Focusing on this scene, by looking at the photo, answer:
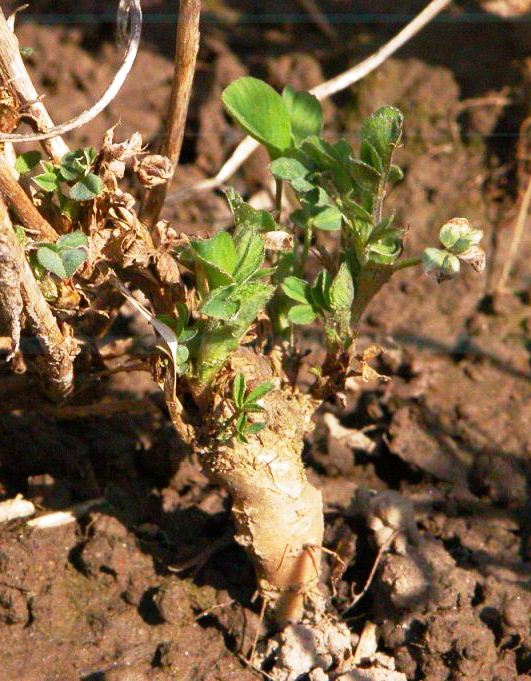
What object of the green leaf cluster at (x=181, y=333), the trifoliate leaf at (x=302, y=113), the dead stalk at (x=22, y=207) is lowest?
the green leaf cluster at (x=181, y=333)

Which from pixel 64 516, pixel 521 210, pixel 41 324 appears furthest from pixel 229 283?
pixel 521 210

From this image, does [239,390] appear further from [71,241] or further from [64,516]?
[64,516]

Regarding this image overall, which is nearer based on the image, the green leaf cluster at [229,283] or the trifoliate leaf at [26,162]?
Answer: the green leaf cluster at [229,283]

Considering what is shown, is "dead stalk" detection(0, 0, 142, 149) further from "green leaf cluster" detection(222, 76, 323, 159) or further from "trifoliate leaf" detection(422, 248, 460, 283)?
"trifoliate leaf" detection(422, 248, 460, 283)

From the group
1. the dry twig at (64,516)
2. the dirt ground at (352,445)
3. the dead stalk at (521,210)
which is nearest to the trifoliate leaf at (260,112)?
the dirt ground at (352,445)

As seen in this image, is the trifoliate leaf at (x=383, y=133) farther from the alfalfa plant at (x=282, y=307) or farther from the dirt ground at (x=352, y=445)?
the dirt ground at (x=352, y=445)

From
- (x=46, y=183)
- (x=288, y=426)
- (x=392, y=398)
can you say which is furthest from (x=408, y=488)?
(x=46, y=183)
